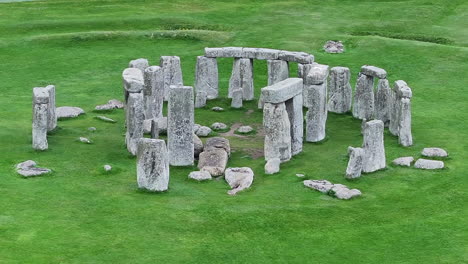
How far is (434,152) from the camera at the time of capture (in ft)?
105

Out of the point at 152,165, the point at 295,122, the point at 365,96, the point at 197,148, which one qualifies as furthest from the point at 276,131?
the point at 365,96

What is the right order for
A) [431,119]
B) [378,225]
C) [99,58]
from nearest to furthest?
[378,225], [431,119], [99,58]

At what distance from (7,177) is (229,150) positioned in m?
7.17

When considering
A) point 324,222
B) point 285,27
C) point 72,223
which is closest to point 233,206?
point 324,222

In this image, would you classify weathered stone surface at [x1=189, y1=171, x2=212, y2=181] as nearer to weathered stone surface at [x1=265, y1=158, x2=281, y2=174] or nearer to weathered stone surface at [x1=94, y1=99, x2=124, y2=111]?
weathered stone surface at [x1=265, y1=158, x2=281, y2=174]

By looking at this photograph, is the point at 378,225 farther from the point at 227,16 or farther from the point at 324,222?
the point at 227,16

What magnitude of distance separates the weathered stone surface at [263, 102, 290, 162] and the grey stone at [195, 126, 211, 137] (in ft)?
12.4

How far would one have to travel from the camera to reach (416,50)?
45.1m

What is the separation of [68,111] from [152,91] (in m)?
3.28

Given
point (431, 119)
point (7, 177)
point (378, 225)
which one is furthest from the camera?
point (431, 119)

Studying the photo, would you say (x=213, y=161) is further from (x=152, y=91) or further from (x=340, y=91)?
(x=340, y=91)

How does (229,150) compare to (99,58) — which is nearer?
(229,150)

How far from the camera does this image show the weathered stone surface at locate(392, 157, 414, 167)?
30891 millimetres

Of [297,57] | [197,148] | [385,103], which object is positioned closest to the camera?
[197,148]
